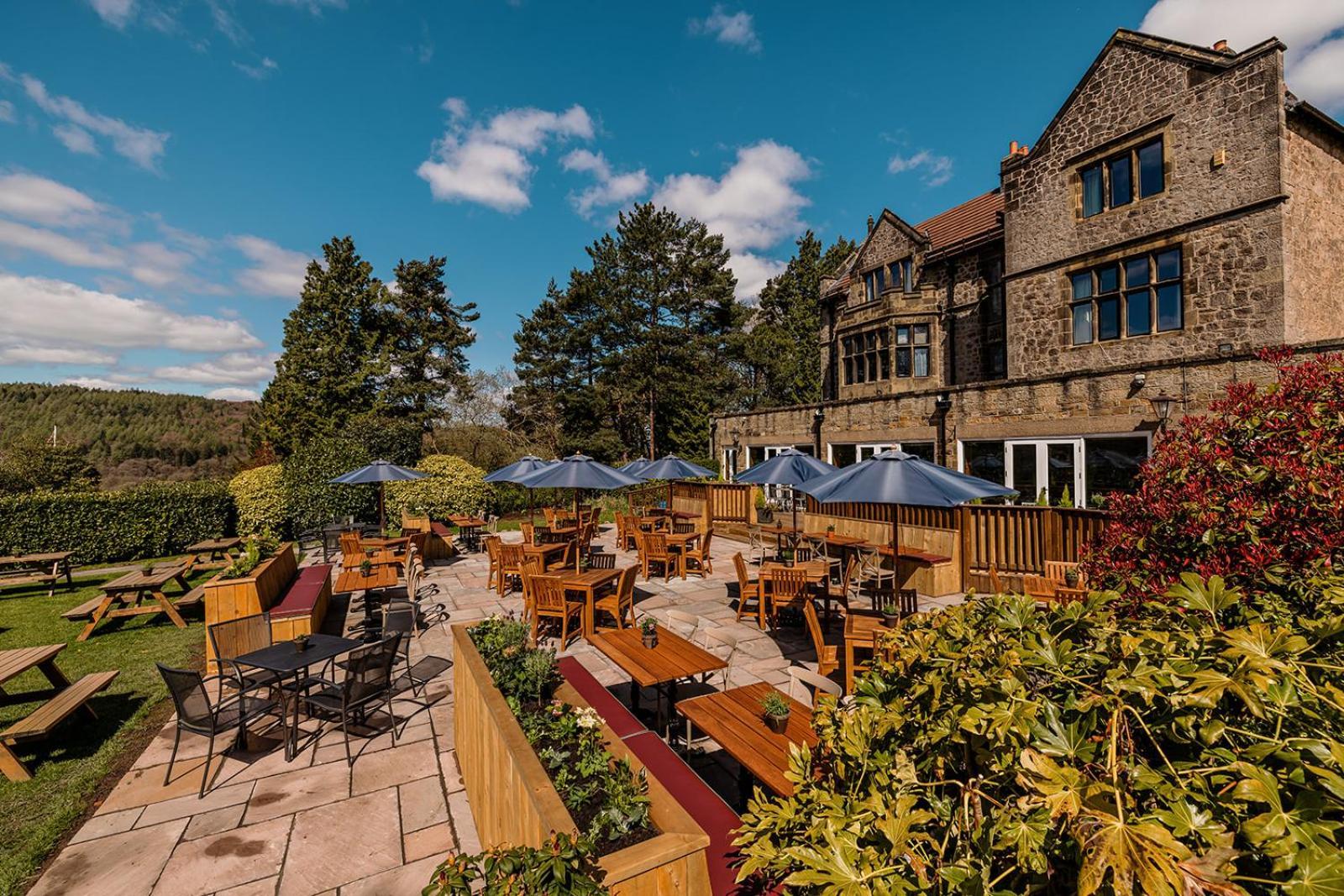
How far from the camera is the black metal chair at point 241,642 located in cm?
522

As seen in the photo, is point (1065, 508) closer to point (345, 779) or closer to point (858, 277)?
point (345, 779)

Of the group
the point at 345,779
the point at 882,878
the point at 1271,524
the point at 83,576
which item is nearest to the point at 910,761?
the point at 882,878

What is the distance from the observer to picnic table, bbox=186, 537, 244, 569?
12.6 metres

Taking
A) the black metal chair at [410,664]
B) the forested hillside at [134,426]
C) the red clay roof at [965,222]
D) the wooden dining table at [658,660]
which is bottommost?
the black metal chair at [410,664]

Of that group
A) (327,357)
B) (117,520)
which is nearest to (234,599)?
(117,520)

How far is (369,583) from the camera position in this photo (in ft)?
27.7

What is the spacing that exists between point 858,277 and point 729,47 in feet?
30.4

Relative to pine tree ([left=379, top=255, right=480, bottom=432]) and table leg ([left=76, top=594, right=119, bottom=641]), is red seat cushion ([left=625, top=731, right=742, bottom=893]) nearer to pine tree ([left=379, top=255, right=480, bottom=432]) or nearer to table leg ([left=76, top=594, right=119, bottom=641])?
table leg ([left=76, top=594, right=119, bottom=641])

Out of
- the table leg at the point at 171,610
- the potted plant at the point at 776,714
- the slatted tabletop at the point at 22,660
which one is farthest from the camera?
the table leg at the point at 171,610

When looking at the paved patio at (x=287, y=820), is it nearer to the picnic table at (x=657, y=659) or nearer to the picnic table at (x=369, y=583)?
the picnic table at (x=657, y=659)

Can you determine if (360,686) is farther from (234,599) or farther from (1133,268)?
(1133,268)

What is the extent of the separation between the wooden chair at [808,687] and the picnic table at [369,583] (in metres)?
6.21

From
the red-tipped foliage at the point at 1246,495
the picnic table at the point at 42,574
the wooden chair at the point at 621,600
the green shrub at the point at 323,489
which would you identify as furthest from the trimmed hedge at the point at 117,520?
the red-tipped foliage at the point at 1246,495

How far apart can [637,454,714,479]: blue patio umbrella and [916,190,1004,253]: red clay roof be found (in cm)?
1247
